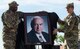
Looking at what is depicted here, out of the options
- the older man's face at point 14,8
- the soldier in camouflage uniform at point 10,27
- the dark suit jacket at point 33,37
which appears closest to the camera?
the older man's face at point 14,8

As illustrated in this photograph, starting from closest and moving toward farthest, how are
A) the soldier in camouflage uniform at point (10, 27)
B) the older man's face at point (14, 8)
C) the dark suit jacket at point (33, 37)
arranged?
the older man's face at point (14, 8), the soldier in camouflage uniform at point (10, 27), the dark suit jacket at point (33, 37)

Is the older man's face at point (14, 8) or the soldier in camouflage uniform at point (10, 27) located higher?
the older man's face at point (14, 8)

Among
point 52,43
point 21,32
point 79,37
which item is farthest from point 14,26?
point 79,37

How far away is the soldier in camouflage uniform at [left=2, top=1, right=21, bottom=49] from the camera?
13.4 metres

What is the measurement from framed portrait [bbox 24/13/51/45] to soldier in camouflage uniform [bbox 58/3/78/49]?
571mm

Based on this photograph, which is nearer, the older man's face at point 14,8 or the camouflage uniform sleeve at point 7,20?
the older man's face at point 14,8

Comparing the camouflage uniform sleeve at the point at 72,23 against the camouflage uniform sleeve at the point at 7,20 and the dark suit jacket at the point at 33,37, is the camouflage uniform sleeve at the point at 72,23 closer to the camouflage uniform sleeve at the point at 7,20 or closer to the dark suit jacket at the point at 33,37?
the dark suit jacket at the point at 33,37

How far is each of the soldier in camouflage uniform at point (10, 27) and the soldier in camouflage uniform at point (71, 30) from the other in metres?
1.52

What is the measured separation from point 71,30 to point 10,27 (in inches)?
73.7

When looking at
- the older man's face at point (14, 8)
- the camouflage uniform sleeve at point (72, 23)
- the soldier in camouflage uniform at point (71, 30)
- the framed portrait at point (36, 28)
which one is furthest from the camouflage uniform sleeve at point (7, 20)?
the camouflage uniform sleeve at point (72, 23)

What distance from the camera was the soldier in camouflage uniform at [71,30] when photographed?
13594 mm

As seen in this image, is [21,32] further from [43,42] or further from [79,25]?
[79,25]

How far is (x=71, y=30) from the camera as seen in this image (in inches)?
537

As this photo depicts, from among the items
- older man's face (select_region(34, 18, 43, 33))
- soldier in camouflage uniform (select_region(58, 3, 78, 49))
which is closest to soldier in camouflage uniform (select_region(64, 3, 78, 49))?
soldier in camouflage uniform (select_region(58, 3, 78, 49))
